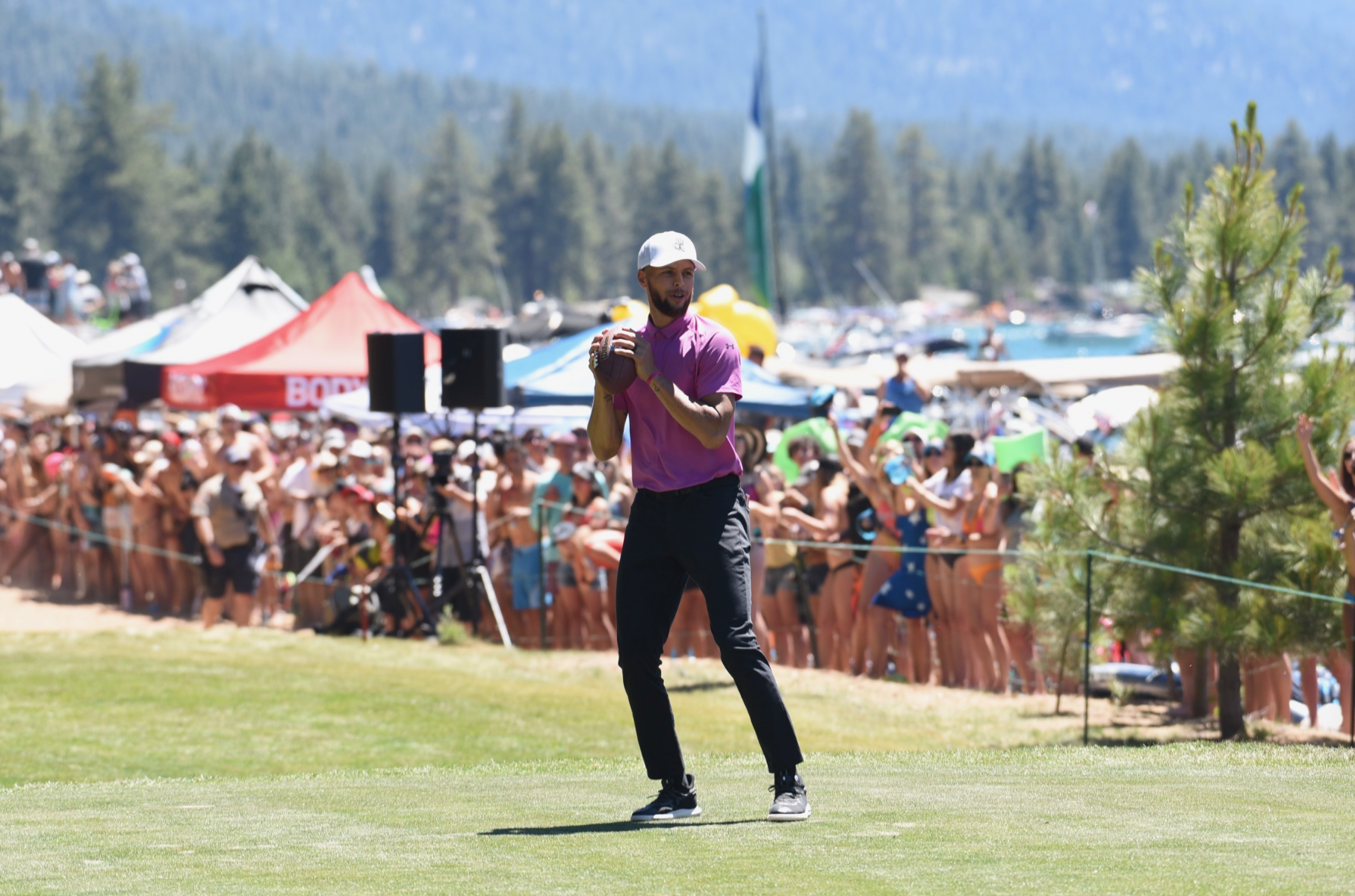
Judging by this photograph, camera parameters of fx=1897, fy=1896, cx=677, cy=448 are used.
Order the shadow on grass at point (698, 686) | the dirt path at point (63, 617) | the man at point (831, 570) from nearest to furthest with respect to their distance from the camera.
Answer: the shadow on grass at point (698, 686), the man at point (831, 570), the dirt path at point (63, 617)

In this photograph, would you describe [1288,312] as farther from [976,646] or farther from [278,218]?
[278,218]

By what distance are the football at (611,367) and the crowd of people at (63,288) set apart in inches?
1453

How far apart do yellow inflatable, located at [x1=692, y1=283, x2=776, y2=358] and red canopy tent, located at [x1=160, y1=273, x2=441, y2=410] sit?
5.86m

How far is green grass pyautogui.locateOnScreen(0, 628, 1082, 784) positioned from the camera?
1116 cm

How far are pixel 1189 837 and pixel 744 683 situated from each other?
Result: 5.15 feet

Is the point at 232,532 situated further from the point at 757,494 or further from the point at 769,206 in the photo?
the point at 769,206

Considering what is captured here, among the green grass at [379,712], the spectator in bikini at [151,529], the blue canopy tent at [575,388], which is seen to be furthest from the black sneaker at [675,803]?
the spectator in bikini at [151,529]

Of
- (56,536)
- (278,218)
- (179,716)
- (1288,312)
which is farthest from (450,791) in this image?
(278,218)

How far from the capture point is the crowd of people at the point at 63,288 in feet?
148

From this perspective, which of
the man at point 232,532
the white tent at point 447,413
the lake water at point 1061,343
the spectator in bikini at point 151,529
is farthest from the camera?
the lake water at point 1061,343

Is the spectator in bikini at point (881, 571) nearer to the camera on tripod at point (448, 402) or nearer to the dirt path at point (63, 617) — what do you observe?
the camera on tripod at point (448, 402)

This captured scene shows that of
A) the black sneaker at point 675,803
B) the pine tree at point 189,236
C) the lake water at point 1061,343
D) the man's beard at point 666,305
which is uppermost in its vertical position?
the pine tree at point 189,236

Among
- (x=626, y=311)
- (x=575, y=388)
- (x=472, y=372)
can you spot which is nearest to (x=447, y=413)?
(x=472, y=372)

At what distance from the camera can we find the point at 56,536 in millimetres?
24203
